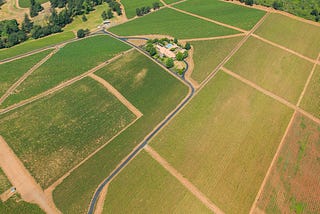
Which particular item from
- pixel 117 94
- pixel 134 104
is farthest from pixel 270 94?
pixel 117 94

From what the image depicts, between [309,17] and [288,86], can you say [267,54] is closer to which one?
[288,86]

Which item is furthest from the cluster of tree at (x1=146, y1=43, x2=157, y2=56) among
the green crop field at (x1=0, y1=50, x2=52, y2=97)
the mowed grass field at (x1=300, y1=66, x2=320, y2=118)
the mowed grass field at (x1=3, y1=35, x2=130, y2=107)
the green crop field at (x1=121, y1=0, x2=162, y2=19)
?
the mowed grass field at (x1=300, y1=66, x2=320, y2=118)

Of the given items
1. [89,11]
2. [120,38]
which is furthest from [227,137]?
[89,11]

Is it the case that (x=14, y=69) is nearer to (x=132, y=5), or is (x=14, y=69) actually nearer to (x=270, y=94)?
(x=132, y=5)

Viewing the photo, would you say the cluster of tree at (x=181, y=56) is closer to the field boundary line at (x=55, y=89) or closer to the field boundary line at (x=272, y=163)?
the field boundary line at (x=55, y=89)

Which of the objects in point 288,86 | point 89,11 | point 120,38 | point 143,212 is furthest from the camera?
Result: point 89,11

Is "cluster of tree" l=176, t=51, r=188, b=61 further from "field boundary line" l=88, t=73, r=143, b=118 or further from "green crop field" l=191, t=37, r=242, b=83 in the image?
"field boundary line" l=88, t=73, r=143, b=118

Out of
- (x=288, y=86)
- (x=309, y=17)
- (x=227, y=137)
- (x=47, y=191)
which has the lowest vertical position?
(x=47, y=191)
